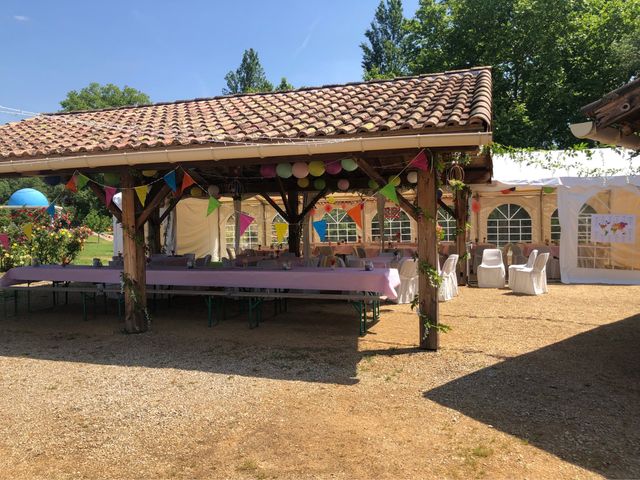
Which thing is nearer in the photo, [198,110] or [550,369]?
[550,369]

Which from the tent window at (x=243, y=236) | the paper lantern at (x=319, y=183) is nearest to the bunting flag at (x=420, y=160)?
the paper lantern at (x=319, y=183)

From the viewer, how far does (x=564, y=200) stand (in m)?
10.5

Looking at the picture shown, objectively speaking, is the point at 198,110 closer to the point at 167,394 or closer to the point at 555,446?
the point at 167,394

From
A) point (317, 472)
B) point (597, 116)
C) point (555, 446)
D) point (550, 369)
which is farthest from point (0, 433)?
point (597, 116)

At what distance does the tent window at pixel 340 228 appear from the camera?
690 inches

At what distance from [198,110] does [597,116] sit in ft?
19.4

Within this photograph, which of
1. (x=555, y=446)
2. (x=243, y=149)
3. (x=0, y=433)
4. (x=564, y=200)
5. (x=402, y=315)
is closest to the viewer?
(x=555, y=446)

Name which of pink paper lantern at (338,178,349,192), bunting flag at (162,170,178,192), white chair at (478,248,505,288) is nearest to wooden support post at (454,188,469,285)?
white chair at (478,248,505,288)

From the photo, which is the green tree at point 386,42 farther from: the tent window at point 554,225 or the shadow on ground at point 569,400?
the shadow on ground at point 569,400

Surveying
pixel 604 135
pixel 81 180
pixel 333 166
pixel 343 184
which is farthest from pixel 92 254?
pixel 604 135

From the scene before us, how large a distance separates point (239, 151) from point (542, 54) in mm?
19150

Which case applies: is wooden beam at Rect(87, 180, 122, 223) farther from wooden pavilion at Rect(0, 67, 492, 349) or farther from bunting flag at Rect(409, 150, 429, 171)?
bunting flag at Rect(409, 150, 429, 171)

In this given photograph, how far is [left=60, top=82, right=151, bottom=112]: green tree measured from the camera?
143ft

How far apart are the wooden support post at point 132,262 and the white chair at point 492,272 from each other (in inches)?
277
